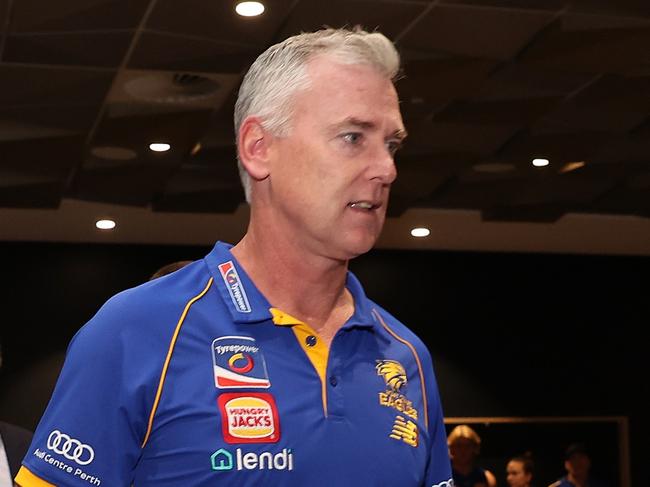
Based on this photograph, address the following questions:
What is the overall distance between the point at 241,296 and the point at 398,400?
0.24 m

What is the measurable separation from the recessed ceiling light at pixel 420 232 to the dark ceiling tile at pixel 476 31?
459 cm

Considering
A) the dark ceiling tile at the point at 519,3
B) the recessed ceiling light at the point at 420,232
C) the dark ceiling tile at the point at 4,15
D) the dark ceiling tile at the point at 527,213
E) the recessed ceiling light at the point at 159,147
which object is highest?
the recessed ceiling light at the point at 420,232

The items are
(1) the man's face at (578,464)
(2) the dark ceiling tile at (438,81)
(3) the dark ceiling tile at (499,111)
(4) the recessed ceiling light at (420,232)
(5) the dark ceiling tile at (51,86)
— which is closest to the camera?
(2) the dark ceiling tile at (438,81)

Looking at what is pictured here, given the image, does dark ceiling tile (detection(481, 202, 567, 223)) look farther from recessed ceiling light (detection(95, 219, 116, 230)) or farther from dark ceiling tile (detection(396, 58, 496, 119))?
recessed ceiling light (detection(95, 219, 116, 230))

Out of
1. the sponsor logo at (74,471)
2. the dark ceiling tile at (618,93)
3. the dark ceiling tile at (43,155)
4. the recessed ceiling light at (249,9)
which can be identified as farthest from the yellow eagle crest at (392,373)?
the dark ceiling tile at (43,155)

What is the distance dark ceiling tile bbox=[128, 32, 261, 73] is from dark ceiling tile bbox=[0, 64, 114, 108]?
33cm

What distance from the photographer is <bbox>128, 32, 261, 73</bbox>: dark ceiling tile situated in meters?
5.68

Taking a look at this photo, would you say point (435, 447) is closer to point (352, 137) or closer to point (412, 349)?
point (412, 349)

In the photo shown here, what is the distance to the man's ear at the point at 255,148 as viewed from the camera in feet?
4.99

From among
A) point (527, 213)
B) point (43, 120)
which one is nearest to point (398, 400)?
point (43, 120)

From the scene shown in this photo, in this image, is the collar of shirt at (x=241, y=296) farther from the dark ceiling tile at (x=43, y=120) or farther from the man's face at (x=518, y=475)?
the man's face at (x=518, y=475)

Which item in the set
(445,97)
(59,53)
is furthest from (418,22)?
(59,53)

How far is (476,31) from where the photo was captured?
221 inches

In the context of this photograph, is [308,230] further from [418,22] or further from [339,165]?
[418,22]
